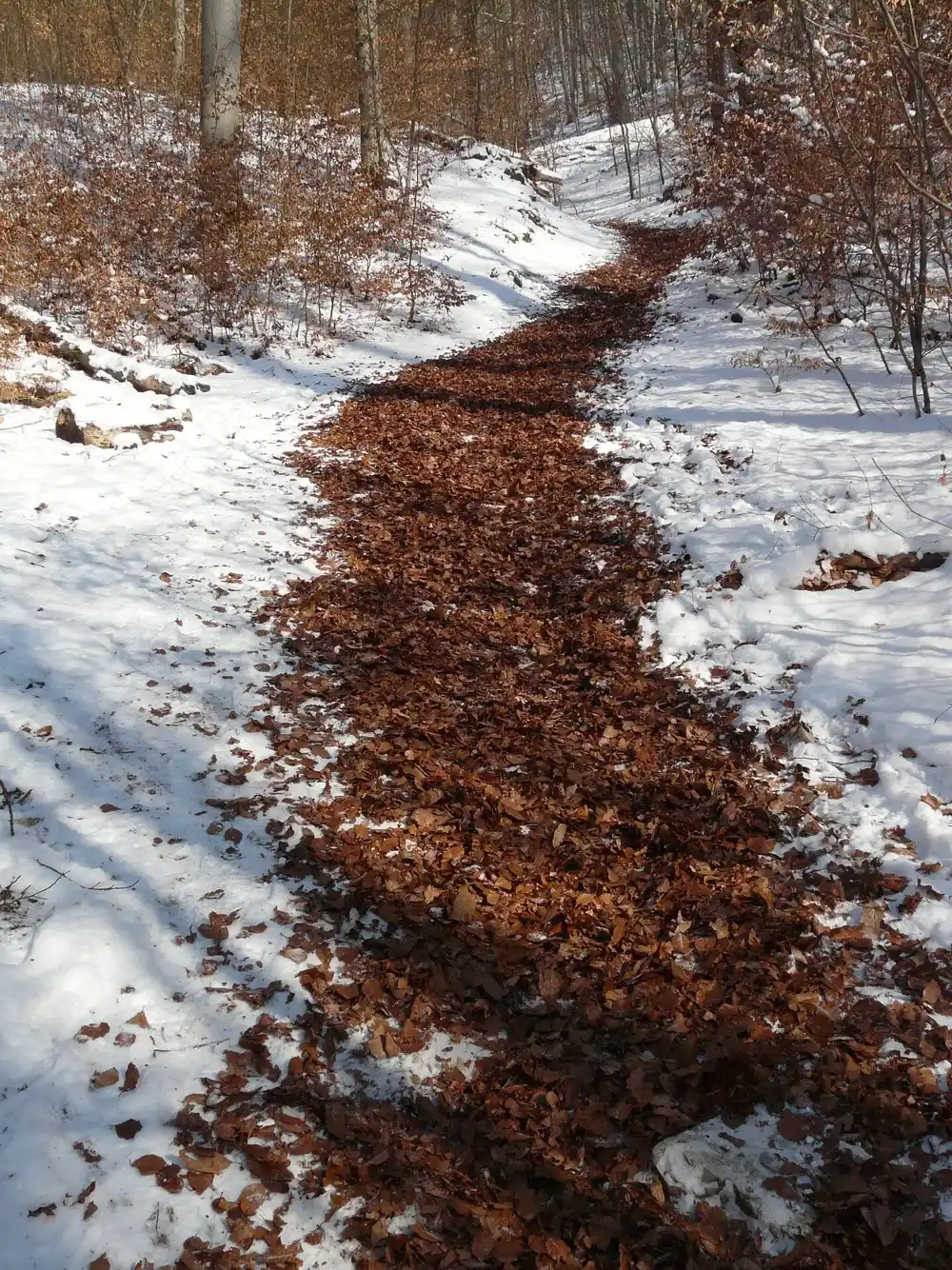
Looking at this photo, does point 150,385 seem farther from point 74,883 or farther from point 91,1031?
point 91,1031

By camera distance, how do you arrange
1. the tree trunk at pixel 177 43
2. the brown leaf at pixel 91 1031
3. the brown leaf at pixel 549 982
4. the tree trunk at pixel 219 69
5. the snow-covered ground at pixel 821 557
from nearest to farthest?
the brown leaf at pixel 91 1031 < the brown leaf at pixel 549 982 < the snow-covered ground at pixel 821 557 < the tree trunk at pixel 219 69 < the tree trunk at pixel 177 43

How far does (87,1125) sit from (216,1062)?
458 mm

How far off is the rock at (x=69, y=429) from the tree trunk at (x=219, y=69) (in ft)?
26.3

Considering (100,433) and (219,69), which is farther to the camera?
(219,69)

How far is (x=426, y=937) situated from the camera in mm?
3617

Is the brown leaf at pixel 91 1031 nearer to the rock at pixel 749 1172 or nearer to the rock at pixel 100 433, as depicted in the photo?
the rock at pixel 749 1172

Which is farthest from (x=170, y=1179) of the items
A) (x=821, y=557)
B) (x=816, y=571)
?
(x=821, y=557)

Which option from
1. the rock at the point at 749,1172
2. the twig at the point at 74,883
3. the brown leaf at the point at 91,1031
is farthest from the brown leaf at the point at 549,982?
the twig at the point at 74,883

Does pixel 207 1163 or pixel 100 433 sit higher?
pixel 100 433

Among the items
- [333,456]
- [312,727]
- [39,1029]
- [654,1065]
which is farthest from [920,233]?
[39,1029]

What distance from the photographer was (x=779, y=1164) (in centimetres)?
271

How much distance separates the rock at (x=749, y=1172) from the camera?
8.43 feet

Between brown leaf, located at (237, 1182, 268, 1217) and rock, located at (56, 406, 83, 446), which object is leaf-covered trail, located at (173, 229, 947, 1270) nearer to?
brown leaf, located at (237, 1182, 268, 1217)

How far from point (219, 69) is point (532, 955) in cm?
1542
